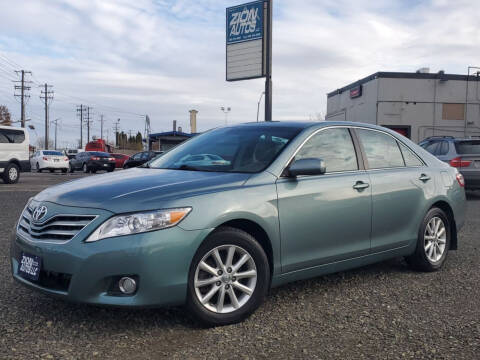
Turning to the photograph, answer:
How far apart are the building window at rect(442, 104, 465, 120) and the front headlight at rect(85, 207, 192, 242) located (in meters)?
37.4

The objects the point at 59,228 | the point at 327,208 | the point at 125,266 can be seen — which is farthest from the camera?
the point at 327,208

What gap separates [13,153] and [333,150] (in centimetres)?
1569

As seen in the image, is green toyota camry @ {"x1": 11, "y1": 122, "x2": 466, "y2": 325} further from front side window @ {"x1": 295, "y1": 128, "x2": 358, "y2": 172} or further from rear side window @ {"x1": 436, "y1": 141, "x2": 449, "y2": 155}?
rear side window @ {"x1": 436, "y1": 141, "x2": 449, "y2": 155}

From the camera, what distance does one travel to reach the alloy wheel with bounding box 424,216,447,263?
508 cm

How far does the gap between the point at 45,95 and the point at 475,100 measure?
58.6 meters

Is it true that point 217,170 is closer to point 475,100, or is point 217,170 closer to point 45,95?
point 475,100

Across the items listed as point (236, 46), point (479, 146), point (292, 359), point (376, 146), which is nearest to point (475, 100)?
point (236, 46)

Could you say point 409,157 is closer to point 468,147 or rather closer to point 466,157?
point 466,157

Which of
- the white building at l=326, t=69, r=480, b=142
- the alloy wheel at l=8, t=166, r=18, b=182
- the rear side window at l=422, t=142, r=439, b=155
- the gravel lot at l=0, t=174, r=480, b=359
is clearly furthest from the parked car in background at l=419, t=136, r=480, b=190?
the white building at l=326, t=69, r=480, b=142

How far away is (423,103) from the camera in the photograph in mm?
36688

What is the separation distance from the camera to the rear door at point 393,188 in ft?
14.8

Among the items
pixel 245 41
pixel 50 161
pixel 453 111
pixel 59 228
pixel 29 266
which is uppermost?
pixel 245 41

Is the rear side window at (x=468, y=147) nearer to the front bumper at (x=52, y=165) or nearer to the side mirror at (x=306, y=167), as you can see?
the side mirror at (x=306, y=167)

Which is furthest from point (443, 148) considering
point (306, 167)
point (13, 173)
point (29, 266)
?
point (13, 173)
